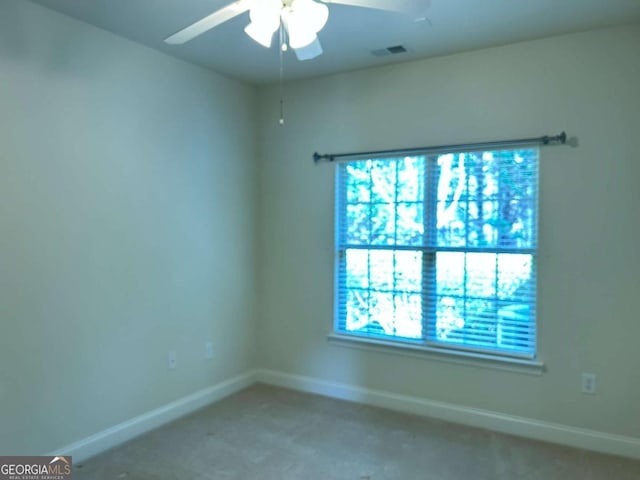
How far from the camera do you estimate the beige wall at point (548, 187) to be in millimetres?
2771

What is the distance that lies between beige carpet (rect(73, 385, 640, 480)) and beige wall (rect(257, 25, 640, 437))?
28 cm

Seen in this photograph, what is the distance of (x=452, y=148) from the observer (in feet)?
10.6

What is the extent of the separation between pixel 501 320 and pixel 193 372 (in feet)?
7.41

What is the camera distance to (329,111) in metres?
3.73

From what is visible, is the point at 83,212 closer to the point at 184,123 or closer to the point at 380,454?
the point at 184,123

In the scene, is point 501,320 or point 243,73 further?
point 243,73

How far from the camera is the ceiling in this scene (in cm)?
250

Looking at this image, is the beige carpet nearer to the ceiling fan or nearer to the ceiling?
the ceiling fan

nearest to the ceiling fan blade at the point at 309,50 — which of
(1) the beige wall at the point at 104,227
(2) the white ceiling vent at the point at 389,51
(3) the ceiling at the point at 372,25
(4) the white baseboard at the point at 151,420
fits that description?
(3) the ceiling at the point at 372,25

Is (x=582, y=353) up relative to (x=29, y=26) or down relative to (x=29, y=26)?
down

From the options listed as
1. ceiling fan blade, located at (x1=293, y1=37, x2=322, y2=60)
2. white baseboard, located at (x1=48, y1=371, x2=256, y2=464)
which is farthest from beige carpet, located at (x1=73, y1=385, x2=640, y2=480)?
ceiling fan blade, located at (x1=293, y1=37, x2=322, y2=60)

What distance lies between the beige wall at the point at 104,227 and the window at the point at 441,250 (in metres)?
1.04

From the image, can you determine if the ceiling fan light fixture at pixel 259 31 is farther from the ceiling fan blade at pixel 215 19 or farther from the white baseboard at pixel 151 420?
the white baseboard at pixel 151 420

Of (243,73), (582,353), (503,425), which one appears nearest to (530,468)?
(503,425)
